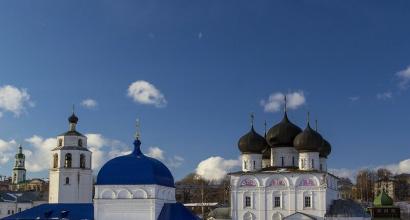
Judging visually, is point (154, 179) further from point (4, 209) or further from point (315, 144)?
point (4, 209)

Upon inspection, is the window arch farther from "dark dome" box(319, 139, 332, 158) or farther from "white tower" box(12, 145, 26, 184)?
"white tower" box(12, 145, 26, 184)

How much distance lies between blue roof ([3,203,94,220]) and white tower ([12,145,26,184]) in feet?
176

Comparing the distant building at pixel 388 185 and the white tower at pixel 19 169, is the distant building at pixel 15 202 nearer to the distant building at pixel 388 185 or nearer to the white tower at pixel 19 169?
the white tower at pixel 19 169

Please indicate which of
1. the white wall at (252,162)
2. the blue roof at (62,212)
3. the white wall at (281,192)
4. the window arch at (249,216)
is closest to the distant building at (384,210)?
the white wall at (281,192)

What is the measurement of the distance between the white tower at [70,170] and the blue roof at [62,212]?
847cm

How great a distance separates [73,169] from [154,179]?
11884 millimetres

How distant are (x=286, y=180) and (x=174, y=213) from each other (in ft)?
26.3

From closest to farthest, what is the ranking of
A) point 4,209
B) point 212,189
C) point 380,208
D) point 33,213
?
point 33,213 → point 380,208 → point 4,209 → point 212,189

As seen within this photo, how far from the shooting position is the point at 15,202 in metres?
50.8

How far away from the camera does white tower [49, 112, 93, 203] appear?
112 feet

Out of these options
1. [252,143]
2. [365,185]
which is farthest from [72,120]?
[365,185]

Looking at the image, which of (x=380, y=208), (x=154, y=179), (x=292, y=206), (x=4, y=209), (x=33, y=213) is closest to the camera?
(x=154, y=179)

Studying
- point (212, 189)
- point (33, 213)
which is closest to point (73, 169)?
point (33, 213)

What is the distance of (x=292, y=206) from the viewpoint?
96.0 ft
